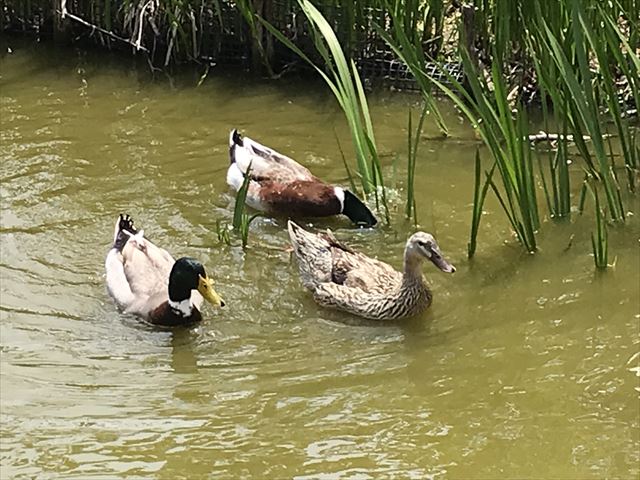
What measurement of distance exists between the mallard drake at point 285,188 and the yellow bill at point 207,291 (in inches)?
52.4

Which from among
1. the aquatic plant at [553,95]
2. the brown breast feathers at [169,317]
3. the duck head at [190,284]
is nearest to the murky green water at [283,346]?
the brown breast feathers at [169,317]

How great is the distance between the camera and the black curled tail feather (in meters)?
6.59

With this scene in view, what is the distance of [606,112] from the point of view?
25.6 ft

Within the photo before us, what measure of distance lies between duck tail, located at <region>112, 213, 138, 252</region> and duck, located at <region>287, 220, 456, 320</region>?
90 cm

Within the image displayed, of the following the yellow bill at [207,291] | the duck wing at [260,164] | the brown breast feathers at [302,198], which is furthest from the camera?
the duck wing at [260,164]

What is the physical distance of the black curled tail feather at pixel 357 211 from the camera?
6.59 meters

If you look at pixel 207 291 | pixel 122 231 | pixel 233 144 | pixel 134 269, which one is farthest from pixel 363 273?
pixel 233 144

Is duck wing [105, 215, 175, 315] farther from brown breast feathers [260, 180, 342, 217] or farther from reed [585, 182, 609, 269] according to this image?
reed [585, 182, 609, 269]

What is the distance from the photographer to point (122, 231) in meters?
6.18

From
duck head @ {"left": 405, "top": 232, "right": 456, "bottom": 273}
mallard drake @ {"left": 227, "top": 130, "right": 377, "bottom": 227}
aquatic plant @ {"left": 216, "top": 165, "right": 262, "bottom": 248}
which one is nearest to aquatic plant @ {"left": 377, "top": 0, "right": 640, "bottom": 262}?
duck head @ {"left": 405, "top": 232, "right": 456, "bottom": 273}

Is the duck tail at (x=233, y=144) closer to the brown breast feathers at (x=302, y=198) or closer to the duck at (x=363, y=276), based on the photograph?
the brown breast feathers at (x=302, y=198)

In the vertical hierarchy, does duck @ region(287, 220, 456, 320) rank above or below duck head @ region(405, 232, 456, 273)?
below

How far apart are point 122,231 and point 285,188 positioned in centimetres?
118

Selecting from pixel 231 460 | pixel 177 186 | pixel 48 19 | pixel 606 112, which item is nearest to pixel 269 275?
pixel 177 186
